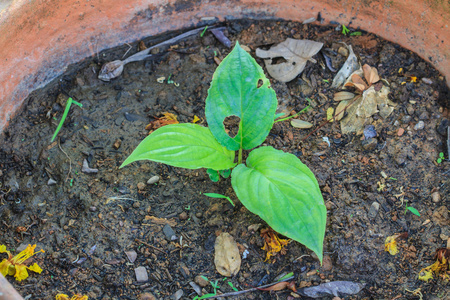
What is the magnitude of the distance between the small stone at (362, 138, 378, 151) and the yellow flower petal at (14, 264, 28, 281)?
4.31 feet

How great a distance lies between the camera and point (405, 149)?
1.56 meters

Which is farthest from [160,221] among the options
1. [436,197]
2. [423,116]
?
[423,116]

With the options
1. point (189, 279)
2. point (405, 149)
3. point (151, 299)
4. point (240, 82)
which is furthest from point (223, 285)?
point (405, 149)

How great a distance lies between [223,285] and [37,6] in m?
1.22

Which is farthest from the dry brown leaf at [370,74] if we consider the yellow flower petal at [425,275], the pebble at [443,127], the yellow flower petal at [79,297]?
the yellow flower petal at [79,297]

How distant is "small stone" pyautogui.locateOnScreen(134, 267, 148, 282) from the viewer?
1307 millimetres

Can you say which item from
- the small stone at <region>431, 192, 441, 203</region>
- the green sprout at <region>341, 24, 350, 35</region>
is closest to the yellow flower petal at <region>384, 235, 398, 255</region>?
the small stone at <region>431, 192, 441, 203</region>

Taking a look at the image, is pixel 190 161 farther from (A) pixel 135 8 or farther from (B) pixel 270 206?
(A) pixel 135 8

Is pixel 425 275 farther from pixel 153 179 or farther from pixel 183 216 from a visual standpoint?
pixel 153 179

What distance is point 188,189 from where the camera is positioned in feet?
4.87

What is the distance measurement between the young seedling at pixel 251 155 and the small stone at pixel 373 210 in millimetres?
349

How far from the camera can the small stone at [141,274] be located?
1.31 m

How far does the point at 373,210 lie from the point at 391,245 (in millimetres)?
136

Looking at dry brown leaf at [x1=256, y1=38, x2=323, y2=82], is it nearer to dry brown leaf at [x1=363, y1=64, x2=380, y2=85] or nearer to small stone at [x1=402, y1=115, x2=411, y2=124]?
dry brown leaf at [x1=363, y1=64, x2=380, y2=85]
